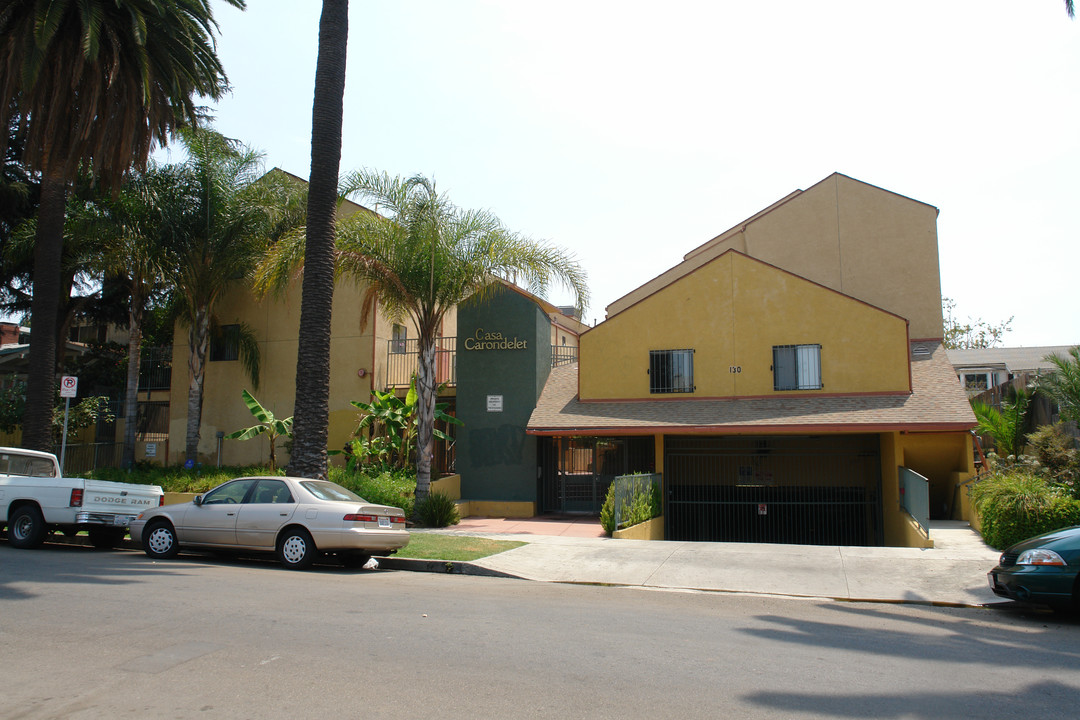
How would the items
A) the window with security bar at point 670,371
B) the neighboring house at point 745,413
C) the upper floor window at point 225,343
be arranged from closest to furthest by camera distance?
the neighboring house at point 745,413 < the window with security bar at point 670,371 < the upper floor window at point 225,343

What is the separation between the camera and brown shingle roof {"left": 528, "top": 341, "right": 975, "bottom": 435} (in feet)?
57.9

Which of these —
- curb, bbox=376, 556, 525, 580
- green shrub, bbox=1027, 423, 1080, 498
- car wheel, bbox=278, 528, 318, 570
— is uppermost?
green shrub, bbox=1027, 423, 1080, 498

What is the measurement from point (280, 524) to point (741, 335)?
1288 centimetres

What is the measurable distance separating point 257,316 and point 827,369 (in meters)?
16.7

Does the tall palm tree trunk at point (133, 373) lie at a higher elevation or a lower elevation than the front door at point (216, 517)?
higher

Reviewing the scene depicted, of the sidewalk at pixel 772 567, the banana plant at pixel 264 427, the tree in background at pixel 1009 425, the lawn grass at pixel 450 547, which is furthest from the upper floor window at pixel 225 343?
the tree in background at pixel 1009 425

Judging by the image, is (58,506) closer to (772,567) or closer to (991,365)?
(772,567)

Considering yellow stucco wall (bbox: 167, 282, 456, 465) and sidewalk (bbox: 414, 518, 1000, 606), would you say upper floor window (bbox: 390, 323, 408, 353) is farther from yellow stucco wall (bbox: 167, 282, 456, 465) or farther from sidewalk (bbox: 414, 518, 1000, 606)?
sidewalk (bbox: 414, 518, 1000, 606)

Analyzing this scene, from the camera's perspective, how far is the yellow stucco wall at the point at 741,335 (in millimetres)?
19422

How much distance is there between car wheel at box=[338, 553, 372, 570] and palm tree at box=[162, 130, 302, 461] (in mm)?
12511

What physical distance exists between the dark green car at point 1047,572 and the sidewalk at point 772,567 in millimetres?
944

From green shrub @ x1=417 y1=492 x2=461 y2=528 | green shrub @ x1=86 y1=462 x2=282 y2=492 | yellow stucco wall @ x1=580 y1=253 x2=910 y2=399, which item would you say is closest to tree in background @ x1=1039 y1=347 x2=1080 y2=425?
yellow stucco wall @ x1=580 y1=253 x2=910 y2=399

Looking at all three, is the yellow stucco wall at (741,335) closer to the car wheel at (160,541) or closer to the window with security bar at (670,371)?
the window with security bar at (670,371)

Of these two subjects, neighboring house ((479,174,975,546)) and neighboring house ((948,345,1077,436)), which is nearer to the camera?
neighboring house ((479,174,975,546))
